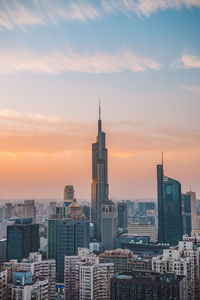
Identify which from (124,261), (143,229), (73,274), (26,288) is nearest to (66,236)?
(124,261)

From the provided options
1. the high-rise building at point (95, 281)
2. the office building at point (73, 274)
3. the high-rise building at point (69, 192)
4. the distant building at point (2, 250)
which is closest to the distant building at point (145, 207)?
the high-rise building at point (69, 192)

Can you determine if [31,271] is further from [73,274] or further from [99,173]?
[99,173]

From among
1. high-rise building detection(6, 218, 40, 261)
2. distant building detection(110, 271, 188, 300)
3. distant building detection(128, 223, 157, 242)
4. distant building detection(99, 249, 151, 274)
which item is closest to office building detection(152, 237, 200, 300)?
distant building detection(110, 271, 188, 300)

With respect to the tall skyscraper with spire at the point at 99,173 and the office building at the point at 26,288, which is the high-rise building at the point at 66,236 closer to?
the office building at the point at 26,288

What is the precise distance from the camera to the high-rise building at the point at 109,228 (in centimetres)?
3019

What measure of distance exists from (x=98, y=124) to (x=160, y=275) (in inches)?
1224

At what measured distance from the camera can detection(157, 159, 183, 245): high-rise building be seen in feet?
99.0

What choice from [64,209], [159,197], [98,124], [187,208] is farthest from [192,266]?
[98,124]

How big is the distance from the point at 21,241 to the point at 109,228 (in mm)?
11218

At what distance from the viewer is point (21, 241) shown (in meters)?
21.3

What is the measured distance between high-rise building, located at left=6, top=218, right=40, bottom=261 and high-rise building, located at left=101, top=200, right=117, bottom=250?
27.3ft

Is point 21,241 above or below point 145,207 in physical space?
below

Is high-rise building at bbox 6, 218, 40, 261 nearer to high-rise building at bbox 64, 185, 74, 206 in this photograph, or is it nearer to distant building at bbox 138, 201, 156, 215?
high-rise building at bbox 64, 185, 74, 206

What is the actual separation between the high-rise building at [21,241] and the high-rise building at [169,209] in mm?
11680
